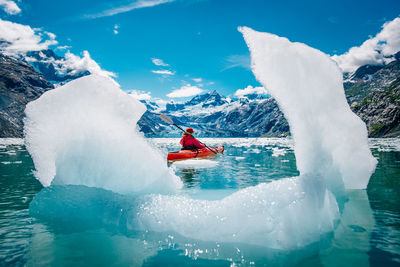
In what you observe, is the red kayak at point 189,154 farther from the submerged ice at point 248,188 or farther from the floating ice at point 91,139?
the floating ice at point 91,139

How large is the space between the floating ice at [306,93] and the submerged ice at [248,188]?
0.07 feet

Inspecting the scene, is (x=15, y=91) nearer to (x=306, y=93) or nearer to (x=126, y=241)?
(x=126, y=241)

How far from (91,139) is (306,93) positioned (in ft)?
17.2

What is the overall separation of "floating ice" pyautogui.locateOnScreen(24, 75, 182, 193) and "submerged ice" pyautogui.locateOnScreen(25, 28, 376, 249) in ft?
0.08

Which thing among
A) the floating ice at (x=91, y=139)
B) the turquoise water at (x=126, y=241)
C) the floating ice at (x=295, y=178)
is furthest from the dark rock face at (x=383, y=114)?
the floating ice at (x=91, y=139)

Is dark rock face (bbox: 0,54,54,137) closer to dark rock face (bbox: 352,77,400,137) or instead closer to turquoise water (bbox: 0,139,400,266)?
turquoise water (bbox: 0,139,400,266)

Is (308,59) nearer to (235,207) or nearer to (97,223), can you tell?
(235,207)

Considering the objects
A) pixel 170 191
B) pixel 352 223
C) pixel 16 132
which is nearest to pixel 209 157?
pixel 170 191

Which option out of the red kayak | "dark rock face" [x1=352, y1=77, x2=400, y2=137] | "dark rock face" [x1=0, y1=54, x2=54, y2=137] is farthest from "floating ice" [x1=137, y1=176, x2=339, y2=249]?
"dark rock face" [x1=0, y1=54, x2=54, y2=137]

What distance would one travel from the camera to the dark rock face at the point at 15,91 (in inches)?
4226

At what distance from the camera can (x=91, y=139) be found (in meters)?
5.67

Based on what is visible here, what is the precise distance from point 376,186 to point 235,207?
27.6 feet

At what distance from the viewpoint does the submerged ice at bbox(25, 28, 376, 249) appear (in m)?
4.09

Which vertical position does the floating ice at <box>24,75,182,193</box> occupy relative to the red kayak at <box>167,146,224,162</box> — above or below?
below
